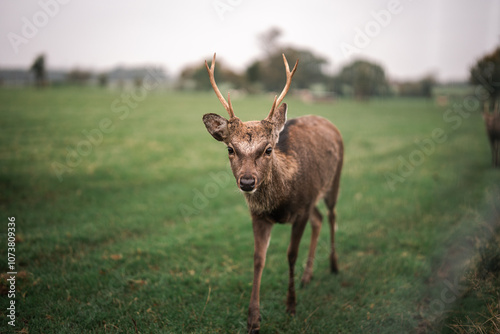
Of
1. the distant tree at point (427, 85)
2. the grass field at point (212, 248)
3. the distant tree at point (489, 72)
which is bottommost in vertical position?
the grass field at point (212, 248)

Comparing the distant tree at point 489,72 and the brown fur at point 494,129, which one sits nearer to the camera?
the distant tree at point 489,72

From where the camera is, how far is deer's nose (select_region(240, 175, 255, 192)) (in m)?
3.19

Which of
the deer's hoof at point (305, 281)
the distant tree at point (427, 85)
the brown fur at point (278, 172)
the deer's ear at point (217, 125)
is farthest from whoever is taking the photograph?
the distant tree at point (427, 85)

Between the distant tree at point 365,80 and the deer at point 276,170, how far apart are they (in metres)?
49.7

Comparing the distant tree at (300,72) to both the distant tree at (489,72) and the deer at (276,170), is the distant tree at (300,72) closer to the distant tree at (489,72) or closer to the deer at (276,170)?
the distant tree at (489,72)

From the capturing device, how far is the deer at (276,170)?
3.45 m

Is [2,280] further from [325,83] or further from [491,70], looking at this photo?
[325,83]

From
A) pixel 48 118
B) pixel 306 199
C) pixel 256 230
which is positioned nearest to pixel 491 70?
pixel 306 199

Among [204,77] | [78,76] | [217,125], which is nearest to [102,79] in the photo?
[78,76]

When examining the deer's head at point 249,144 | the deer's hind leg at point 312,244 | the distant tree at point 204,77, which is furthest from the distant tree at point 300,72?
the deer's head at point 249,144

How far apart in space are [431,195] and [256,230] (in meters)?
6.18

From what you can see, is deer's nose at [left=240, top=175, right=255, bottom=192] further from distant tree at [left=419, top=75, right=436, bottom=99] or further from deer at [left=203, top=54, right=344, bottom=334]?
distant tree at [left=419, top=75, right=436, bottom=99]

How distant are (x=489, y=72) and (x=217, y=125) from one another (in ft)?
32.8

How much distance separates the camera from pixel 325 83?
50219 millimetres
